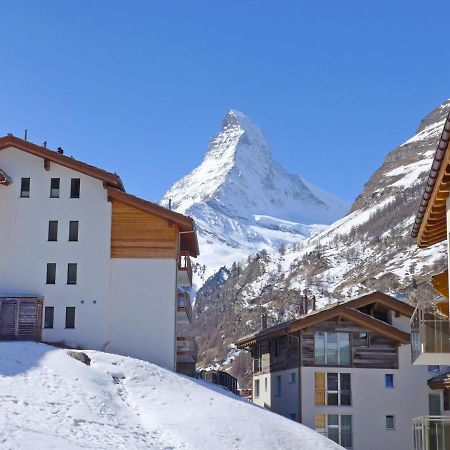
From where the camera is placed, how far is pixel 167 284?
39812mm

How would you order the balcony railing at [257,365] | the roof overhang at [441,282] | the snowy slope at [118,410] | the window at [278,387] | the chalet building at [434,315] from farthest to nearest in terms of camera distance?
1. the balcony railing at [257,365]
2. the window at [278,387]
3. the roof overhang at [441,282]
4. the snowy slope at [118,410]
5. the chalet building at [434,315]

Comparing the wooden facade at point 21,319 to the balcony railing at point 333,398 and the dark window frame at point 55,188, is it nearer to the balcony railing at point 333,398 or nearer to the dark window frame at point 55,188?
the dark window frame at point 55,188

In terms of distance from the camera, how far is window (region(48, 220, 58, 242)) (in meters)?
40.9

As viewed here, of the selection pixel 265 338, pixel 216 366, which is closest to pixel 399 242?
pixel 216 366

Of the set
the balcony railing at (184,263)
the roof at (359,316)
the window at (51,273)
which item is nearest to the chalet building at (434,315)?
the roof at (359,316)

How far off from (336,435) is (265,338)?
818 centimetres

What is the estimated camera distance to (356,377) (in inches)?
1705

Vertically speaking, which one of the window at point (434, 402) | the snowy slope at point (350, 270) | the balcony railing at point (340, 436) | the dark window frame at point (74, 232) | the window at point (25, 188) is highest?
the snowy slope at point (350, 270)

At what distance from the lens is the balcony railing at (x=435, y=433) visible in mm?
23894

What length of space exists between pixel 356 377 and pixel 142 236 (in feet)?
40.5

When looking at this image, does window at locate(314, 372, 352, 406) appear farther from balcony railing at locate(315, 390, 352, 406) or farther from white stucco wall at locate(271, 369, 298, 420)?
white stucco wall at locate(271, 369, 298, 420)

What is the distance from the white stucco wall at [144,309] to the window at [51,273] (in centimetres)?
263

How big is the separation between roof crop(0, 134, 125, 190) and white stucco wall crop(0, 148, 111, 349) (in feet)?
1.40

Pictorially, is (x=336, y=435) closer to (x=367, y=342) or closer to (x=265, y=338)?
(x=367, y=342)
